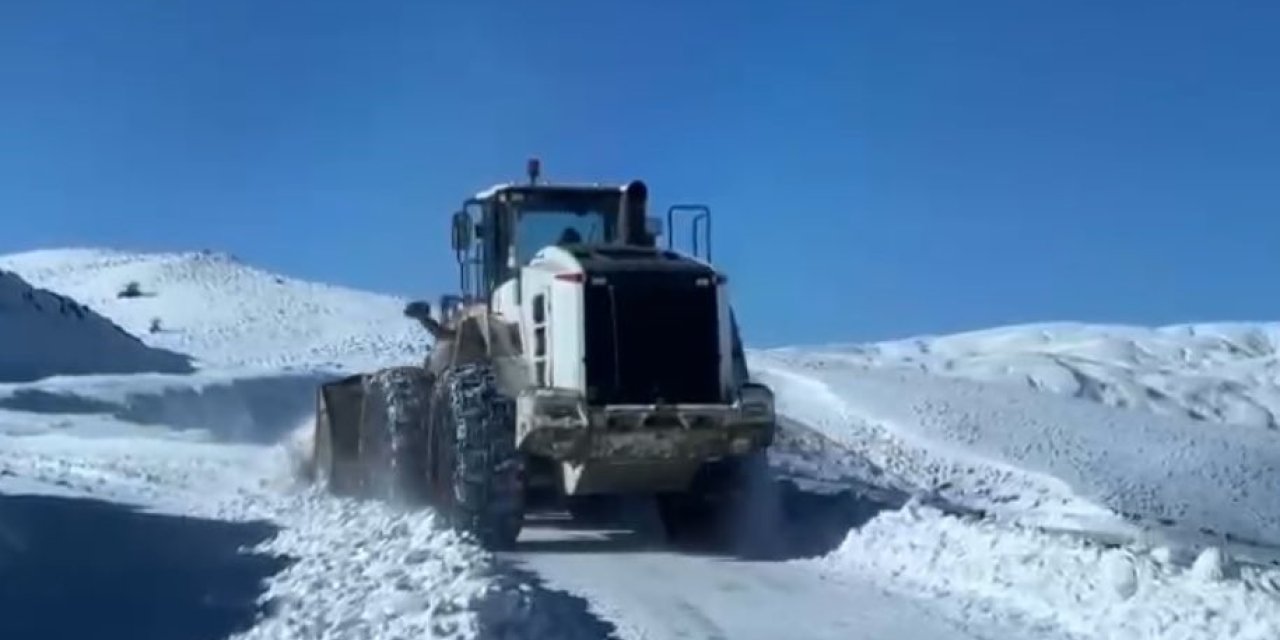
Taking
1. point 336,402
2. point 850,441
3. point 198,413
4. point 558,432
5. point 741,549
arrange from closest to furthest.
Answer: point 558,432 < point 741,549 < point 336,402 < point 850,441 < point 198,413

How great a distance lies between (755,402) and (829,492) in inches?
152

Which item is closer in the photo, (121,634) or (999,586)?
(121,634)

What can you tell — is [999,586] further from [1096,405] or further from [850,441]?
[1096,405]

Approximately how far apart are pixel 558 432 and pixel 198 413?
69.8 ft

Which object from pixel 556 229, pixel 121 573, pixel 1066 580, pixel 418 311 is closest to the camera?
pixel 1066 580

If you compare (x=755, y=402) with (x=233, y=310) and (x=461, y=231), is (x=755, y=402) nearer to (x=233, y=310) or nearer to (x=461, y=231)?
(x=461, y=231)

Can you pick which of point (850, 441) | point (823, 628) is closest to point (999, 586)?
point (823, 628)

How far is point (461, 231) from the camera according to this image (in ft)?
60.2

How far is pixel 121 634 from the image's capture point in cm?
1073

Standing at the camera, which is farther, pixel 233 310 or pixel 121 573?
pixel 233 310

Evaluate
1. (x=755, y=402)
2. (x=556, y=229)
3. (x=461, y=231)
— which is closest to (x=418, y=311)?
(x=461, y=231)

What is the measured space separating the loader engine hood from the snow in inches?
56.5

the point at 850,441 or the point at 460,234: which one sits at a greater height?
the point at 460,234

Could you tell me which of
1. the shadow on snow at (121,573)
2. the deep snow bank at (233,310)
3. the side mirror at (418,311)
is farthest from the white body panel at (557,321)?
the deep snow bank at (233,310)
